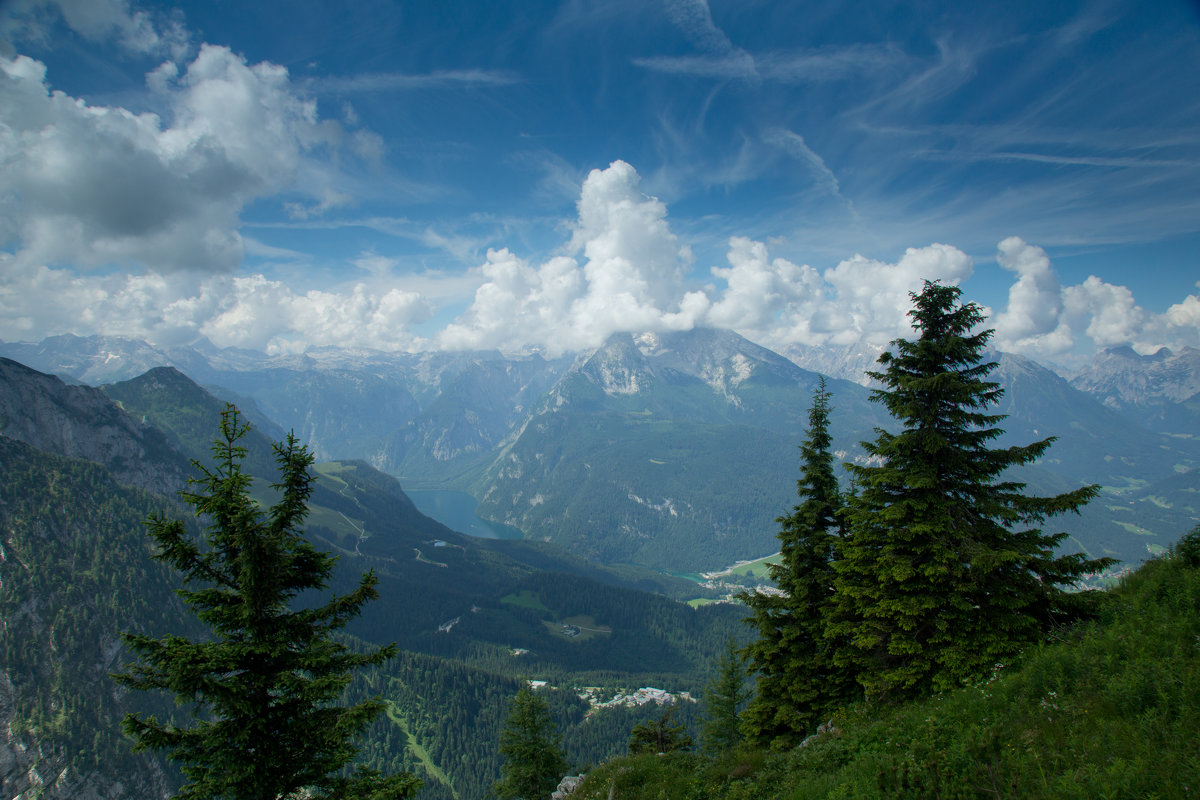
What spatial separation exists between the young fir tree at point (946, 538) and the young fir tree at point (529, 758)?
23.8 m

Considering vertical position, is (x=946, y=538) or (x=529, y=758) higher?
(x=946, y=538)

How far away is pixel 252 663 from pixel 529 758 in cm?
2796

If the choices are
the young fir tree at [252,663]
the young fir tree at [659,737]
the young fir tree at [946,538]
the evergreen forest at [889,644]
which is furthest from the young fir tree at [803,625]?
the young fir tree at [252,663]

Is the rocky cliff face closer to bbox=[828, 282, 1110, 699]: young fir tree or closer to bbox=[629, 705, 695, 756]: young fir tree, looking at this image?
bbox=[629, 705, 695, 756]: young fir tree

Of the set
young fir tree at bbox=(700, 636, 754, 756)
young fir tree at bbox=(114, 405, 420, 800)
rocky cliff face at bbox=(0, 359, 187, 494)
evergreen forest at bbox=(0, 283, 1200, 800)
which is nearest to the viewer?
evergreen forest at bbox=(0, 283, 1200, 800)

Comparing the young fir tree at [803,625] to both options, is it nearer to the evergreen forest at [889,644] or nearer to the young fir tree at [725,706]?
the evergreen forest at [889,644]

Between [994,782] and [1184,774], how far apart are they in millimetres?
2212

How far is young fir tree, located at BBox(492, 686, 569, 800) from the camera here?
103 feet

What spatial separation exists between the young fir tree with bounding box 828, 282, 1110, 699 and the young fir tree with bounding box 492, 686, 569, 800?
23843 mm

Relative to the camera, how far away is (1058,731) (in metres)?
8.70

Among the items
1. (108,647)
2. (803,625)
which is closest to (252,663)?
(803,625)

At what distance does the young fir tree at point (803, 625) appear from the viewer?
1945 cm

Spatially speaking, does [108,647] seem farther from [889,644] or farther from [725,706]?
[889,644]

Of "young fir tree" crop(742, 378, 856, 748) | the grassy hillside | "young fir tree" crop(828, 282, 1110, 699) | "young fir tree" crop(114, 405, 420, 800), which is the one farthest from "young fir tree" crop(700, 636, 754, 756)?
"young fir tree" crop(114, 405, 420, 800)
